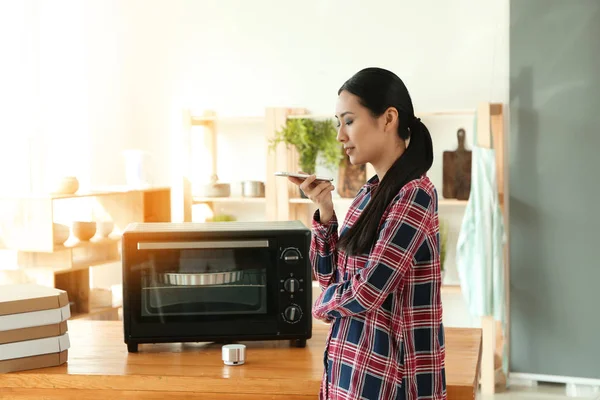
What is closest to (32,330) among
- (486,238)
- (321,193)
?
(321,193)

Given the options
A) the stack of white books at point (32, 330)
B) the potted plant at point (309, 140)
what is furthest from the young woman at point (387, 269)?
the potted plant at point (309, 140)

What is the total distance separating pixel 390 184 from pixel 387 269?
0.19 metres

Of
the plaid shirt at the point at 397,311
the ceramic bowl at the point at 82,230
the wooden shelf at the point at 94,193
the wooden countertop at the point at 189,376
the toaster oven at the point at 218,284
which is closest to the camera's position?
the plaid shirt at the point at 397,311

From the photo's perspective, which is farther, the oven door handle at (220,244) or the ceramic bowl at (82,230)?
the ceramic bowl at (82,230)

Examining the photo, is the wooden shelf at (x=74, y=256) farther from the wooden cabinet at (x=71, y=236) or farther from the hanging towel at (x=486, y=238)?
the hanging towel at (x=486, y=238)

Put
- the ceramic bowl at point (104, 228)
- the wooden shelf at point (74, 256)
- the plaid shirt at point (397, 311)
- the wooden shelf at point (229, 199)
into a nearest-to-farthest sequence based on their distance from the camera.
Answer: the plaid shirt at point (397, 311), the wooden shelf at point (74, 256), the ceramic bowl at point (104, 228), the wooden shelf at point (229, 199)

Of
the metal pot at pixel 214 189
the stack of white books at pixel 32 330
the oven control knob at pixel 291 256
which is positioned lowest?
the stack of white books at pixel 32 330

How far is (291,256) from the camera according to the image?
7.23ft

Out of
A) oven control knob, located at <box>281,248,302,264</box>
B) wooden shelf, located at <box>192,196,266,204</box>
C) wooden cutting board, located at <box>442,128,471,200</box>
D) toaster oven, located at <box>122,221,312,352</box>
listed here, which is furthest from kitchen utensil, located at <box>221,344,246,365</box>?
wooden shelf, located at <box>192,196,266,204</box>

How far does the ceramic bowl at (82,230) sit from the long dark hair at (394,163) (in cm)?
297

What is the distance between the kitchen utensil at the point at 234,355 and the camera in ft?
6.73

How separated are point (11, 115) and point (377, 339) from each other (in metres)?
3.59

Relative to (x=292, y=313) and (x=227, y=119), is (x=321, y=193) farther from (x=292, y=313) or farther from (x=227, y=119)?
(x=227, y=119)

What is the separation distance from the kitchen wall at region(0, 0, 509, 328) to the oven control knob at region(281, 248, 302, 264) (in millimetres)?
2740
